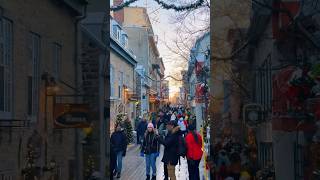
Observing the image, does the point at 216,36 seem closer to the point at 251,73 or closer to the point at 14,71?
the point at 251,73

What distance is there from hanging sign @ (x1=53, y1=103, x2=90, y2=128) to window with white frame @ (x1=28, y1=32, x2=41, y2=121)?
446 mm

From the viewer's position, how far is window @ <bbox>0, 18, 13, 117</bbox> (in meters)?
10.9

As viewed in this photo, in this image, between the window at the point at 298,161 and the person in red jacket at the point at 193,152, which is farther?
the person in red jacket at the point at 193,152

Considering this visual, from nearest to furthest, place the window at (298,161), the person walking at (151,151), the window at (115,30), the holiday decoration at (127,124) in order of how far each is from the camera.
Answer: the window at (298,161)
the person walking at (151,151)
the holiday decoration at (127,124)
the window at (115,30)

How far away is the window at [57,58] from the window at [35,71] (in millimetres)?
1335

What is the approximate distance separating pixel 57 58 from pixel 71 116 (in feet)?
8.00

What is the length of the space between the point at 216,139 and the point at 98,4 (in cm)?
597

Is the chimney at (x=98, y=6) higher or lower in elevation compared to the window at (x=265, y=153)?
higher

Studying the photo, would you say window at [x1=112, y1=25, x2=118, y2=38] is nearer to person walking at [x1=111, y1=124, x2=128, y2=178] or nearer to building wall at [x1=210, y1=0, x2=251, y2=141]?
building wall at [x1=210, y1=0, x2=251, y2=141]

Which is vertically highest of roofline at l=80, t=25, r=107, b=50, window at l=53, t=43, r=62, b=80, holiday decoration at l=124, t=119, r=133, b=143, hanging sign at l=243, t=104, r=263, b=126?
roofline at l=80, t=25, r=107, b=50

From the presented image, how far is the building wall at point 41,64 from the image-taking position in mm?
11203

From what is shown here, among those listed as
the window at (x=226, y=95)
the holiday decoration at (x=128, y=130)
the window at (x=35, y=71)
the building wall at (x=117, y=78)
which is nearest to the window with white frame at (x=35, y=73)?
the window at (x=35, y=71)

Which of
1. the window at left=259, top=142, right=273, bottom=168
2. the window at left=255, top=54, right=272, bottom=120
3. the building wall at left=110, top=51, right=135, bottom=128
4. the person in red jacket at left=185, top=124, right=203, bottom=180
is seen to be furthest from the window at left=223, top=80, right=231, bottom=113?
the building wall at left=110, top=51, right=135, bottom=128

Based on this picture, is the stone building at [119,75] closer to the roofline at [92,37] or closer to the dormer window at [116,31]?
the dormer window at [116,31]
